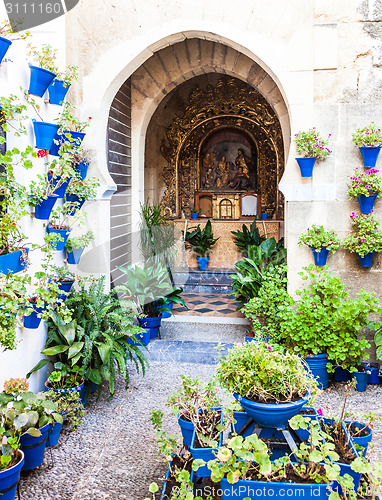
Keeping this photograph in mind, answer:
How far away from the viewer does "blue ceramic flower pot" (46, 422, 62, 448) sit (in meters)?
3.30

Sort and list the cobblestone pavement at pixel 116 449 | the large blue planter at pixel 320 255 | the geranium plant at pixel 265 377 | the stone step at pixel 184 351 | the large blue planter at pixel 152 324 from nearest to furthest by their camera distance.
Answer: the geranium plant at pixel 265 377 < the cobblestone pavement at pixel 116 449 < the large blue planter at pixel 320 255 < the stone step at pixel 184 351 < the large blue planter at pixel 152 324

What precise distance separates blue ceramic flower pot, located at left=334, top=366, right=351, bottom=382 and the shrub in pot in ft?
3.90

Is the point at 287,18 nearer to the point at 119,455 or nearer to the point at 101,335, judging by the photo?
the point at 101,335

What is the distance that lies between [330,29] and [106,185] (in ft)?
9.00

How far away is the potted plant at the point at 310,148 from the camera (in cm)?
434

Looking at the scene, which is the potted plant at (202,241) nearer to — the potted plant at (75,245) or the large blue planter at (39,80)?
the potted plant at (75,245)

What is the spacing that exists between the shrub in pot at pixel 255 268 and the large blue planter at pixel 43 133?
2629mm

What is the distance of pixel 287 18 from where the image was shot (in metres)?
4.43

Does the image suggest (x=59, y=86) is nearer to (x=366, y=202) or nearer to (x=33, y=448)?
(x=33, y=448)

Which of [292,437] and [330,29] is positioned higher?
[330,29]

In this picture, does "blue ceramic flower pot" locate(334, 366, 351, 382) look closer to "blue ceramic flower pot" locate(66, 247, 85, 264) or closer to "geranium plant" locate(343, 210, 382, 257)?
"geranium plant" locate(343, 210, 382, 257)

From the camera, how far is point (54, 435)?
10.9ft

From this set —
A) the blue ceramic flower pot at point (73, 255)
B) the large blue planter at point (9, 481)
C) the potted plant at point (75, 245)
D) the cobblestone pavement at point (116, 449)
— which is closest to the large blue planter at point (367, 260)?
the cobblestone pavement at point (116, 449)

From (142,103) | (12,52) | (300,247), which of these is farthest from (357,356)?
(142,103)
